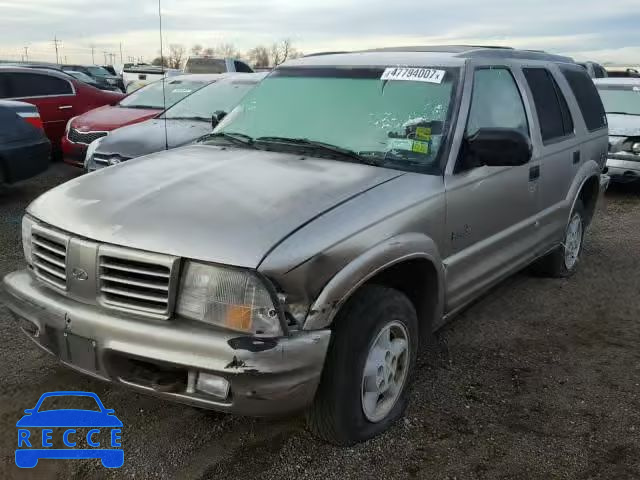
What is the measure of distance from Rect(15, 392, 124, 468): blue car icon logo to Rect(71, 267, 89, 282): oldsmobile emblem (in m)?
Answer: 0.85

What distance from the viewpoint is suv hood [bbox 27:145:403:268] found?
2.45 meters

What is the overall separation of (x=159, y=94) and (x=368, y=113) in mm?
7093

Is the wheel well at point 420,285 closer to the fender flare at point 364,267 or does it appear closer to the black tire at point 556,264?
the fender flare at point 364,267

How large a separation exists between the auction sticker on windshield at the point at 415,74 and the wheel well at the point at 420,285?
3.65ft

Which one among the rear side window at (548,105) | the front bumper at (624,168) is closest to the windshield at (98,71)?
the front bumper at (624,168)

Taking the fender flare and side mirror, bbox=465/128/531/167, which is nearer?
the fender flare

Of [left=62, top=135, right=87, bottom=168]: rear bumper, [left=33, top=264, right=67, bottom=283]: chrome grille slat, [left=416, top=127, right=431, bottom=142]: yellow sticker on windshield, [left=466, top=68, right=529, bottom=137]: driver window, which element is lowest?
[left=62, top=135, right=87, bottom=168]: rear bumper

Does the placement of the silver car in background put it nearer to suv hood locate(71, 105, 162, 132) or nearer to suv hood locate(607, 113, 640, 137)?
suv hood locate(607, 113, 640, 137)

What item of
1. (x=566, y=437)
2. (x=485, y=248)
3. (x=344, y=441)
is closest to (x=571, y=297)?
(x=485, y=248)

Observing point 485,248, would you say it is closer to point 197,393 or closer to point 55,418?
point 197,393

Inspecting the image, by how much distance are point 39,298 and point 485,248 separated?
97.3 inches

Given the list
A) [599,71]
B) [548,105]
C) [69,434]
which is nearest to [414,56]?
[548,105]

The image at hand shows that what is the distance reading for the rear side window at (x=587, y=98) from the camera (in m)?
5.09

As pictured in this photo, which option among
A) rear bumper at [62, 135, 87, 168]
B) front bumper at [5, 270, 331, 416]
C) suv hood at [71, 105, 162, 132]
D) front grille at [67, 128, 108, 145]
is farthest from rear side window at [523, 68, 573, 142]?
rear bumper at [62, 135, 87, 168]
